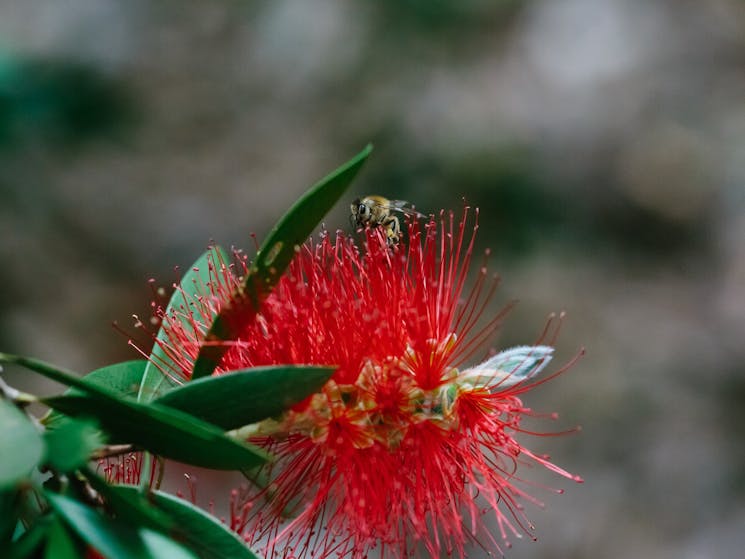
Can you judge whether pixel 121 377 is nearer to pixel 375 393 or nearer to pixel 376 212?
pixel 375 393

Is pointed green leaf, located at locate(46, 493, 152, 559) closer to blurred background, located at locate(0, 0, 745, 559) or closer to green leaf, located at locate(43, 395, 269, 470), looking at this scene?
green leaf, located at locate(43, 395, 269, 470)

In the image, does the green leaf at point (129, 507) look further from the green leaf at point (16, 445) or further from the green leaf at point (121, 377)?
the green leaf at point (121, 377)

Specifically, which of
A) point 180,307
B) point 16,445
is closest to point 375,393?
point 180,307

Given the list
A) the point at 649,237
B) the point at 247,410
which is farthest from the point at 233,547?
the point at 649,237

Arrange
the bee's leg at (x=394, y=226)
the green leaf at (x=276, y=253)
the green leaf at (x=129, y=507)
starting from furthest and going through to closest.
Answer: the bee's leg at (x=394, y=226)
the green leaf at (x=276, y=253)
the green leaf at (x=129, y=507)

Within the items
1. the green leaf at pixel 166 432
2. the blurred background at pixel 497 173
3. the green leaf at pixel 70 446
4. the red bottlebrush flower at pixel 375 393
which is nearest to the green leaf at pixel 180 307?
the red bottlebrush flower at pixel 375 393
